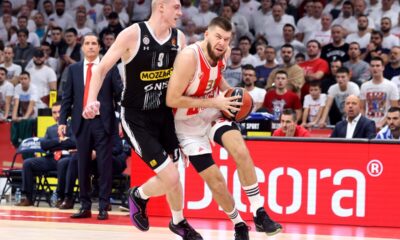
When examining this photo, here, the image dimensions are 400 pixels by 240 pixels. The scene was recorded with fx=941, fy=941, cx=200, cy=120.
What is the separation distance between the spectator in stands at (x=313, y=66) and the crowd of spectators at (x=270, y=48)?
0.02 m

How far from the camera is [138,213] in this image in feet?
28.1

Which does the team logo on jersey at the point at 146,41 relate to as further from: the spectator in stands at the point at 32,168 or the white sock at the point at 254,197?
the spectator in stands at the point at 32,168

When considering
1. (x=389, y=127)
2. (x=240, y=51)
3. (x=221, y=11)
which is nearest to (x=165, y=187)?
(x=389, y=127)

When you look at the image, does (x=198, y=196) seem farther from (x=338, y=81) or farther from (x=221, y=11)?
(x=221, y=11)

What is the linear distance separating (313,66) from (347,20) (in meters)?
1.55

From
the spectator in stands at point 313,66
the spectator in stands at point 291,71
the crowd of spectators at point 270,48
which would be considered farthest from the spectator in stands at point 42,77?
the spectator in stands at point 313,66

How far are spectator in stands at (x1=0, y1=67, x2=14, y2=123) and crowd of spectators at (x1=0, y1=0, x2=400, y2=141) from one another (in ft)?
0.06

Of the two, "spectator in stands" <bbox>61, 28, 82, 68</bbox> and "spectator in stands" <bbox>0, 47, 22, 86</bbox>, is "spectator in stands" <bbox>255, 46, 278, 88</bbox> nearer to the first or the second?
"spectator in stands" <bbox>61, 28, 82, 68</bbox>

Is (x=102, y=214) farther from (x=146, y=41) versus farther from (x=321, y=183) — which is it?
(x=146, y=41)

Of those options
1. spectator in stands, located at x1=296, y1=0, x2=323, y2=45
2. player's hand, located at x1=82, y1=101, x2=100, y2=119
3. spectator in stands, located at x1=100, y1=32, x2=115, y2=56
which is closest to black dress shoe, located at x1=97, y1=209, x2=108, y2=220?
player's hand, located at x1=82, y1=101, x2=100, y2=119

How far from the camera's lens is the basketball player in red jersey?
26.0ft

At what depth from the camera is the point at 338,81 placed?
13.9 m

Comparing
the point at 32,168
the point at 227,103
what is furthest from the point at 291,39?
the point at 227,103

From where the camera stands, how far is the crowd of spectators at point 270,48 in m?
14.0
